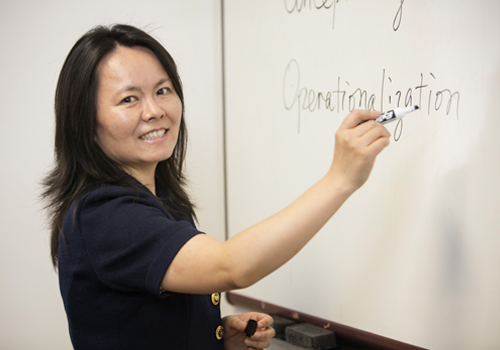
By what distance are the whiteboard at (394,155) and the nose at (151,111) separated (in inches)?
17.9

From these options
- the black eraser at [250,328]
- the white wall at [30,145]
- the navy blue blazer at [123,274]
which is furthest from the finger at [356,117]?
the white wall at [30,145]

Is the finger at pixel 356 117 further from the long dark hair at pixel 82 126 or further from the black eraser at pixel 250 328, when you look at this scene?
the black eraser at pixel 250 328

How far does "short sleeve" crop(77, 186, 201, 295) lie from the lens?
608 millimetres

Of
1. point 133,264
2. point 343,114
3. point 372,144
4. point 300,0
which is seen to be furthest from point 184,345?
point 300,0

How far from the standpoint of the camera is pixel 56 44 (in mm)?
1216

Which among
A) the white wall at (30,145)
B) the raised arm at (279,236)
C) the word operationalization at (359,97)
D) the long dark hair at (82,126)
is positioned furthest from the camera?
the white wall at (30,145)

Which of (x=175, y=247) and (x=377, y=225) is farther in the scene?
(x=377, y=225)

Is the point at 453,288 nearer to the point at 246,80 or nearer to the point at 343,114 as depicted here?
the point at 343,114

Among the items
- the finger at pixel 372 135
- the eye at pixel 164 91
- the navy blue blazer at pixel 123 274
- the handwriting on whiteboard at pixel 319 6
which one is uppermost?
the handwriting on whiteboard at pixel 319 6

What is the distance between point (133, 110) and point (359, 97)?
512mm

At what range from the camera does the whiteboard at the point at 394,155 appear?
0.83 m

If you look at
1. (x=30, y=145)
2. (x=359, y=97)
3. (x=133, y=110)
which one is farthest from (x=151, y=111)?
(x=30, y=145)

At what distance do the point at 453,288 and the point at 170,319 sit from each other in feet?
1.80

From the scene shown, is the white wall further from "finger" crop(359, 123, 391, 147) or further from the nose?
"finger" crop(359, 123, 391, 147)
